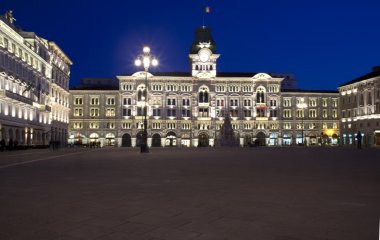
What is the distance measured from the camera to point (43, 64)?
70312 millimetres

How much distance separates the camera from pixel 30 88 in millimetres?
55250

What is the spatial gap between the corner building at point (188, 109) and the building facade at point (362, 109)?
8.98m

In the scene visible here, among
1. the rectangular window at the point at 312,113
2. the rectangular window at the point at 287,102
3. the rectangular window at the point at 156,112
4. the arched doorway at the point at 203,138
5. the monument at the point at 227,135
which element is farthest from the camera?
the rectangular window at the point at 312,113

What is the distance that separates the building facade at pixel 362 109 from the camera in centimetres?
8525

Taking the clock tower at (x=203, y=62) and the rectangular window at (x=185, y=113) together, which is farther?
the rectangular window at (x=185, y=113)

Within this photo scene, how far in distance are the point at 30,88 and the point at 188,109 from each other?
55.3m

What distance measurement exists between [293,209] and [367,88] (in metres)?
90.6

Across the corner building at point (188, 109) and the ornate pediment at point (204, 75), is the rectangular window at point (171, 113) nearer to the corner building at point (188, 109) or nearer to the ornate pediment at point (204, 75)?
the corner building at point (188, 109)

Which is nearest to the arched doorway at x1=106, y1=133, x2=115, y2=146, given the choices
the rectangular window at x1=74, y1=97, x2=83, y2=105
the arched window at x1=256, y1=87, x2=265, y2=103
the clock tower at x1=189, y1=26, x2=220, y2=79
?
the rectangular window at x1=74, y1=97, x2=83, y2=105

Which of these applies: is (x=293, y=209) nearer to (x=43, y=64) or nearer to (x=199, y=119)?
(x=43, y=64)

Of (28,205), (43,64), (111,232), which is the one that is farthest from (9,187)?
(43,64)

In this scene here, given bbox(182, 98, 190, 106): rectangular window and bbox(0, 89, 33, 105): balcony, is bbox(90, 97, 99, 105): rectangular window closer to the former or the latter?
bbox(182, 98, 190, 106): rectangular window

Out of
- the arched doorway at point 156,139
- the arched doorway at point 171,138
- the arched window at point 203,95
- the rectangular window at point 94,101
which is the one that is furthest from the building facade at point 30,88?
the arched window at point 203,95

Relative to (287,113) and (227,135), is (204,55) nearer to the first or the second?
(287,113)
